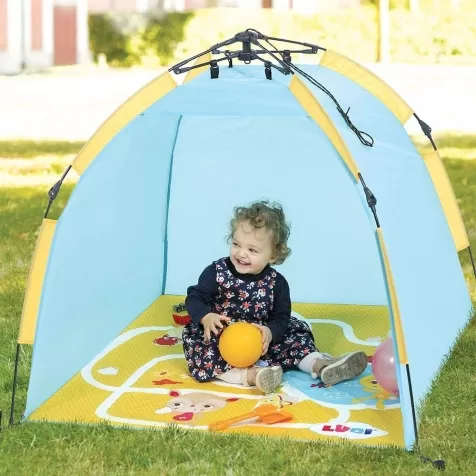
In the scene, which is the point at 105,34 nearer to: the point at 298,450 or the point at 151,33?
the point at 151,33

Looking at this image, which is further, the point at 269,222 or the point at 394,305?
the point at 269,222

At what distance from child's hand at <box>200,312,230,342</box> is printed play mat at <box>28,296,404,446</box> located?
172mm

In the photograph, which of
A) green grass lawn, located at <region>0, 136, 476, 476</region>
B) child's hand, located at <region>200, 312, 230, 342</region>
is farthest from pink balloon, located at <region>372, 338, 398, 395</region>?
child's hand, located at <region>200, 312, 230, 342</region>

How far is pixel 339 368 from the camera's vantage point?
3541 millimetres

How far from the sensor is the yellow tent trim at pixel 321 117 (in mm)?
3078

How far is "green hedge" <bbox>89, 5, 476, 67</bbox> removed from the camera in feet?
57.8

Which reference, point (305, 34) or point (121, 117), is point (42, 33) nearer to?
point (305, 34)

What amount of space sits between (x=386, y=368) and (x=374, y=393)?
13 centimetres

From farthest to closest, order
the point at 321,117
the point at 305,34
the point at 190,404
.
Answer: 1. the point at 305,34
2. the point at 190,404
3. the point at 321,117

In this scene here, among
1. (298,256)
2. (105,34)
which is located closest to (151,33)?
(105,34)

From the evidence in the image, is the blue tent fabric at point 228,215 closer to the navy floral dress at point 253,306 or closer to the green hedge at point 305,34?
the navy floral dress at point 253,306

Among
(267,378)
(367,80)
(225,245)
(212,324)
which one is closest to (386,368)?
(267,378)

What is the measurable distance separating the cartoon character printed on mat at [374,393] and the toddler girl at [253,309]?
0.15 feet

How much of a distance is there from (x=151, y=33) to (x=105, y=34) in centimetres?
85
